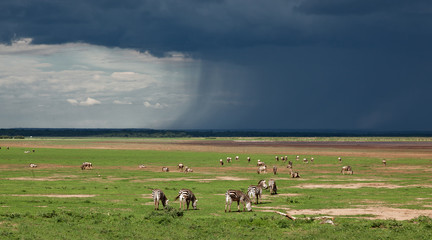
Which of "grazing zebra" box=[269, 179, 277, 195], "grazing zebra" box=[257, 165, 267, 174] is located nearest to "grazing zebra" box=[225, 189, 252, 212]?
"grazing zebra" box=[269, 179, 277, 195]

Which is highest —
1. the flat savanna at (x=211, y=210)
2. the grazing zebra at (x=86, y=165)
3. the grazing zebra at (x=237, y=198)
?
the grazing zebra at (x=237, y=198)

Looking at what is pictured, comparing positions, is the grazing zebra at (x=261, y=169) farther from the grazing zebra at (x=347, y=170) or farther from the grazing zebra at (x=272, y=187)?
the grazing zebra at (x=272, y=187)

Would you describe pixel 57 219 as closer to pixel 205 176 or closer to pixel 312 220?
pixel 312 220

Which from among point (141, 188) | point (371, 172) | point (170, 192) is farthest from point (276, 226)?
point (371, 172)

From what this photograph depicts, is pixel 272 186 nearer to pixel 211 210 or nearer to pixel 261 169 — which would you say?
pixel 211 210

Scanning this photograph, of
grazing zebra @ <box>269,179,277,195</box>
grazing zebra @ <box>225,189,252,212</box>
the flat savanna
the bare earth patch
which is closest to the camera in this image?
the flat savanna

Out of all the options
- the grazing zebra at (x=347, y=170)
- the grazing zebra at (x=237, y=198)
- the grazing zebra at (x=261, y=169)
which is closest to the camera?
the grazing zebra at (x=237, y=198)

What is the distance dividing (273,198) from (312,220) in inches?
412

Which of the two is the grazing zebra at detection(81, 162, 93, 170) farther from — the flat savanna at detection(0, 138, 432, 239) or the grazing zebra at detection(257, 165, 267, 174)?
the grazing zebra at detection(257, 165, 267, 174)

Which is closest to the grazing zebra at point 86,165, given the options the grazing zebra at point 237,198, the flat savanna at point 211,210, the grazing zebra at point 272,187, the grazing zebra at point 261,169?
the flat savanna at point 211,210

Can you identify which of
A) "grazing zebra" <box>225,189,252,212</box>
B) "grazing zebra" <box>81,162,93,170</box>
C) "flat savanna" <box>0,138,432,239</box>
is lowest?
"flat savanna" <box>0,138,432,239</box>

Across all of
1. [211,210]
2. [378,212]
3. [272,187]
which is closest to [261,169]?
[272,187]

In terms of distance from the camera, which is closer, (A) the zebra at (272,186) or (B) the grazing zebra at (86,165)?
(A) the zebra at (272,186)

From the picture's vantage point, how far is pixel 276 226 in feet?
78.9
